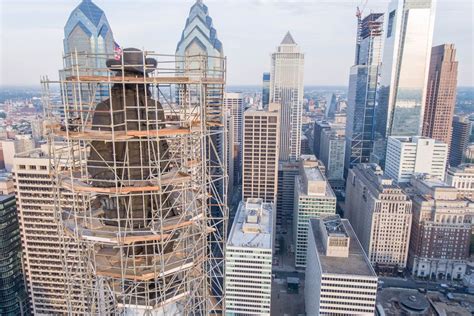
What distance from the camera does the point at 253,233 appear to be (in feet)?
136

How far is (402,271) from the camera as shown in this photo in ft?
184

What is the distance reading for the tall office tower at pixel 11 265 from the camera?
129 ft

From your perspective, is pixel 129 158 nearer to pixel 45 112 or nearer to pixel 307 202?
pixel 45 112

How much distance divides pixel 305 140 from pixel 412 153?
173 feet

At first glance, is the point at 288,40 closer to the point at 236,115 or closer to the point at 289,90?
the point at 289,90

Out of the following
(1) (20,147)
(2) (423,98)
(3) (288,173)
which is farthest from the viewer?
(2) (423,98)

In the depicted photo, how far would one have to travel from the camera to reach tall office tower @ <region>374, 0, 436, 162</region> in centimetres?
9169

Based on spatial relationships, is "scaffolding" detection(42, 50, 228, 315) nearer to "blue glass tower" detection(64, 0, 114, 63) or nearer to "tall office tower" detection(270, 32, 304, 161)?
"blue glass tower" detection(64, 0, 114, 63)

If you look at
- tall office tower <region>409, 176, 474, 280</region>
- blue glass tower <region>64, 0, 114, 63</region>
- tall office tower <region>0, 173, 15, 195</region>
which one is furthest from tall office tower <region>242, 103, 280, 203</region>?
blue glass tower <region>64, 0, 114, 63</region>

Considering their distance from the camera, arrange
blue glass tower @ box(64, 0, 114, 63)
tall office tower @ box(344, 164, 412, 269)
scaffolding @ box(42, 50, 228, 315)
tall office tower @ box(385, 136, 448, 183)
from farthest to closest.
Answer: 1. blue glass tower @ box(64, 0, 114, 63)
2. tall office tower @ box(385, 136, 448, 183)
3. tall office tower @ box(344, 164, 412, 269)
4. scaffolding @ box(42, 50, 228, 315)

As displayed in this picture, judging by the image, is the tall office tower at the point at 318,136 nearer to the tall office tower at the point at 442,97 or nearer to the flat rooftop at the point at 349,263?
the tall office tower at the point at 442,97

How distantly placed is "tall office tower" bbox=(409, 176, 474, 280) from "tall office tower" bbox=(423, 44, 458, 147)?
51.0 meters

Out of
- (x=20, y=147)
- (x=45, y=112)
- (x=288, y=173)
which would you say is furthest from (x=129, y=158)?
(x=20, y=147)

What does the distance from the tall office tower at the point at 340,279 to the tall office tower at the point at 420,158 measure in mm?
41349
